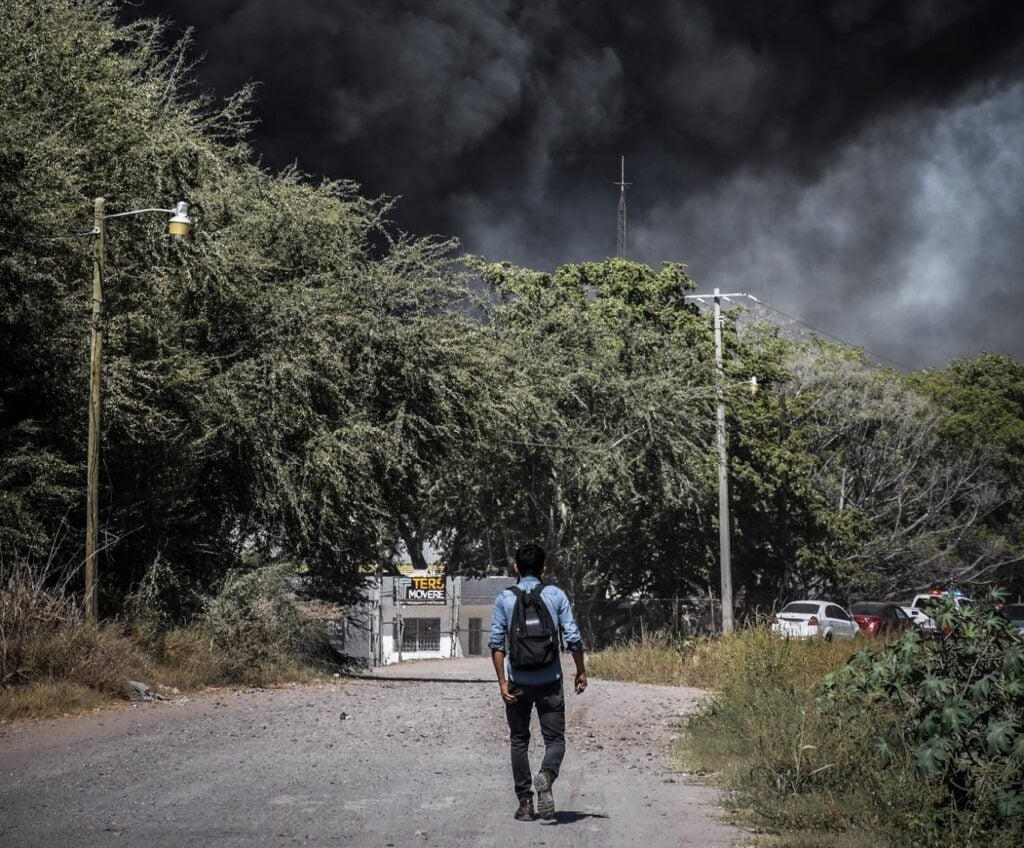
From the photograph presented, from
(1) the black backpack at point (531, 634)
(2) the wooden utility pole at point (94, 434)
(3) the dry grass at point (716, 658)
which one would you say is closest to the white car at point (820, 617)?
(3) the dry grass at point (716, 658)

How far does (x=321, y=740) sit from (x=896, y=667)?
21.0 feet

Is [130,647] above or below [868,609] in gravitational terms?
below

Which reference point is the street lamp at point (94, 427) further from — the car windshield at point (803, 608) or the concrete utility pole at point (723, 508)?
the car windshield at point (803, 608)

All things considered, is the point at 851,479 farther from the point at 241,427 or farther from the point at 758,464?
the point at 241,427

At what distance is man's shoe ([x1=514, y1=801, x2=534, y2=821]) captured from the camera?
29.2 ft

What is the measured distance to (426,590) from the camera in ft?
184

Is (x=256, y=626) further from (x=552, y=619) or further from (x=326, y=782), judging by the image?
(x=552, y=619)

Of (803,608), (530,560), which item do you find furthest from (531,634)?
(803,608)

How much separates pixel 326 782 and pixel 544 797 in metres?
2.36

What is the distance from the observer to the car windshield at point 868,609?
136ft

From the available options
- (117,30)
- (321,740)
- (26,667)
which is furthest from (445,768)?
(117,30)

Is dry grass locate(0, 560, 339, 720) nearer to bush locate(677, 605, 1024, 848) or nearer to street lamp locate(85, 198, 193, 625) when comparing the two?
street lamp locate(85, 198, 193, 625)

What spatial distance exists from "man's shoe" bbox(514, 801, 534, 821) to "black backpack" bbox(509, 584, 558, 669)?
0.88 metres

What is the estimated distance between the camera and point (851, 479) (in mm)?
53062
